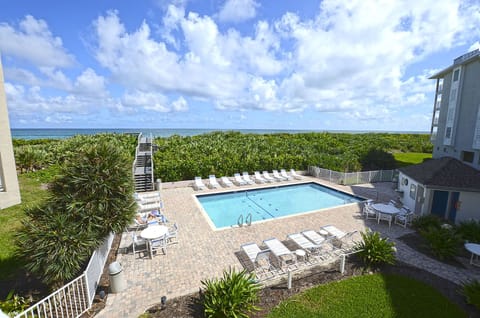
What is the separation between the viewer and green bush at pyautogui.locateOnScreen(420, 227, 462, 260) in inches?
325

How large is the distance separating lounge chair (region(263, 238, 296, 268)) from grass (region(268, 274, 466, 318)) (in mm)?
1424

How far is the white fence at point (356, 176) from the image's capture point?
18.9 meters

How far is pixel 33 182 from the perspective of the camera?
1561cm

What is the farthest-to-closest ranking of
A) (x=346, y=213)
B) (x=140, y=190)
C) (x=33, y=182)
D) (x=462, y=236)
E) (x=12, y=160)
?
1. (x=140, y=190)
2. (x=33, y=182)
3. (x=346, y=213)
4. (x=12, y=160)
5. (x=462, y=236)

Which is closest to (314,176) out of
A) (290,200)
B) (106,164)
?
(290,200)

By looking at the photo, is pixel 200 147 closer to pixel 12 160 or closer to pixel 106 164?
pixel 12 160

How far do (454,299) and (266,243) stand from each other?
5.76m

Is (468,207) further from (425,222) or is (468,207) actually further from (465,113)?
(465,113)

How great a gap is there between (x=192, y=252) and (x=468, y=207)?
1478 cm

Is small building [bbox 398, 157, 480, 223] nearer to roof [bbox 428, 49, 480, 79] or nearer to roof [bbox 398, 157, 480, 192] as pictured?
roof [bbox 398, 157, 480, 192]

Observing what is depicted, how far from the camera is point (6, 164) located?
35.3ft

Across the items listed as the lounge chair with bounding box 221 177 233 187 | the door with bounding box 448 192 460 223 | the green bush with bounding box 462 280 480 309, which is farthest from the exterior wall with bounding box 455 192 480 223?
the lounge chair with bounding box 221 177 233 187

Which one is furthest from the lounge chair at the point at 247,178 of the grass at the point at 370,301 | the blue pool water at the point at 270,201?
the grass at the point at 370,301

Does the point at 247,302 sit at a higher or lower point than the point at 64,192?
lower
